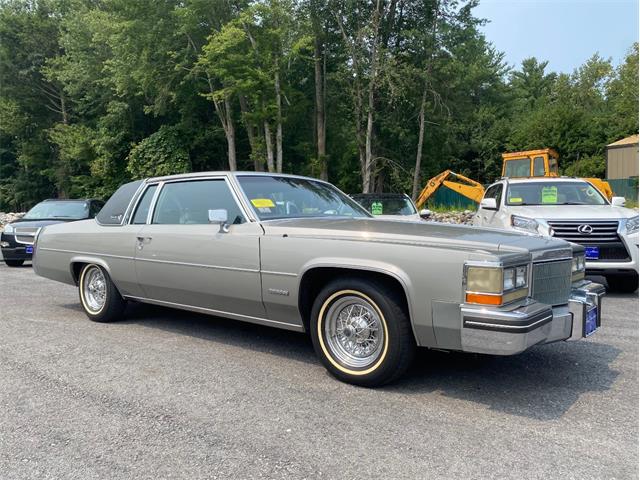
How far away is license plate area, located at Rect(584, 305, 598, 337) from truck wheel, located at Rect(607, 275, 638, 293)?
420 cm

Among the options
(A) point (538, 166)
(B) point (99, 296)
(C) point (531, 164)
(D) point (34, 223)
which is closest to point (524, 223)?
(B) point (99, 296)

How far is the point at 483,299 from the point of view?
340 cm

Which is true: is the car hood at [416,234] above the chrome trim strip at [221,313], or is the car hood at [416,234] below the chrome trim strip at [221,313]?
above

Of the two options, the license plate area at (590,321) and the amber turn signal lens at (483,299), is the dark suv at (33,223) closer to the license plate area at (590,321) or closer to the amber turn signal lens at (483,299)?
the amber turn signal lens at (483,299)

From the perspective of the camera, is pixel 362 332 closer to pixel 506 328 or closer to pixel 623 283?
pixel 506 328

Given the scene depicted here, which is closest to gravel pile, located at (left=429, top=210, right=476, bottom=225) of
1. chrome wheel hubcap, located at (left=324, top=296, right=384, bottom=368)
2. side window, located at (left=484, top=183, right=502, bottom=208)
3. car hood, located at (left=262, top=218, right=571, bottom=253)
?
side window, located at (left=484, top=183, right=502, bottom=208)

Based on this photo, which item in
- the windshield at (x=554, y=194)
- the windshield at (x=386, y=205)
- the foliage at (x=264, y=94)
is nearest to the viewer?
the windshield at (x=554, y=194)

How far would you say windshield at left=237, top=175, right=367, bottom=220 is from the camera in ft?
16.0

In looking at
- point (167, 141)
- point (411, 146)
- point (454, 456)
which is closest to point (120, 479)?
point (454, 456)

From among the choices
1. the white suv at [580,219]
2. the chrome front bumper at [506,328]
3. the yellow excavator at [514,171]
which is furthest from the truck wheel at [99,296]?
the yellow excavator at [514,171]

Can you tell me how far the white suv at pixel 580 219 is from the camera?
748 centimetres

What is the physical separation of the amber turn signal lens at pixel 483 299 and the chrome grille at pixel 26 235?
11.1 m

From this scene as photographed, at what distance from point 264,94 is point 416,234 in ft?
71.7

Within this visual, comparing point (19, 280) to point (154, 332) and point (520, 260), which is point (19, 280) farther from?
point (520, 260)
